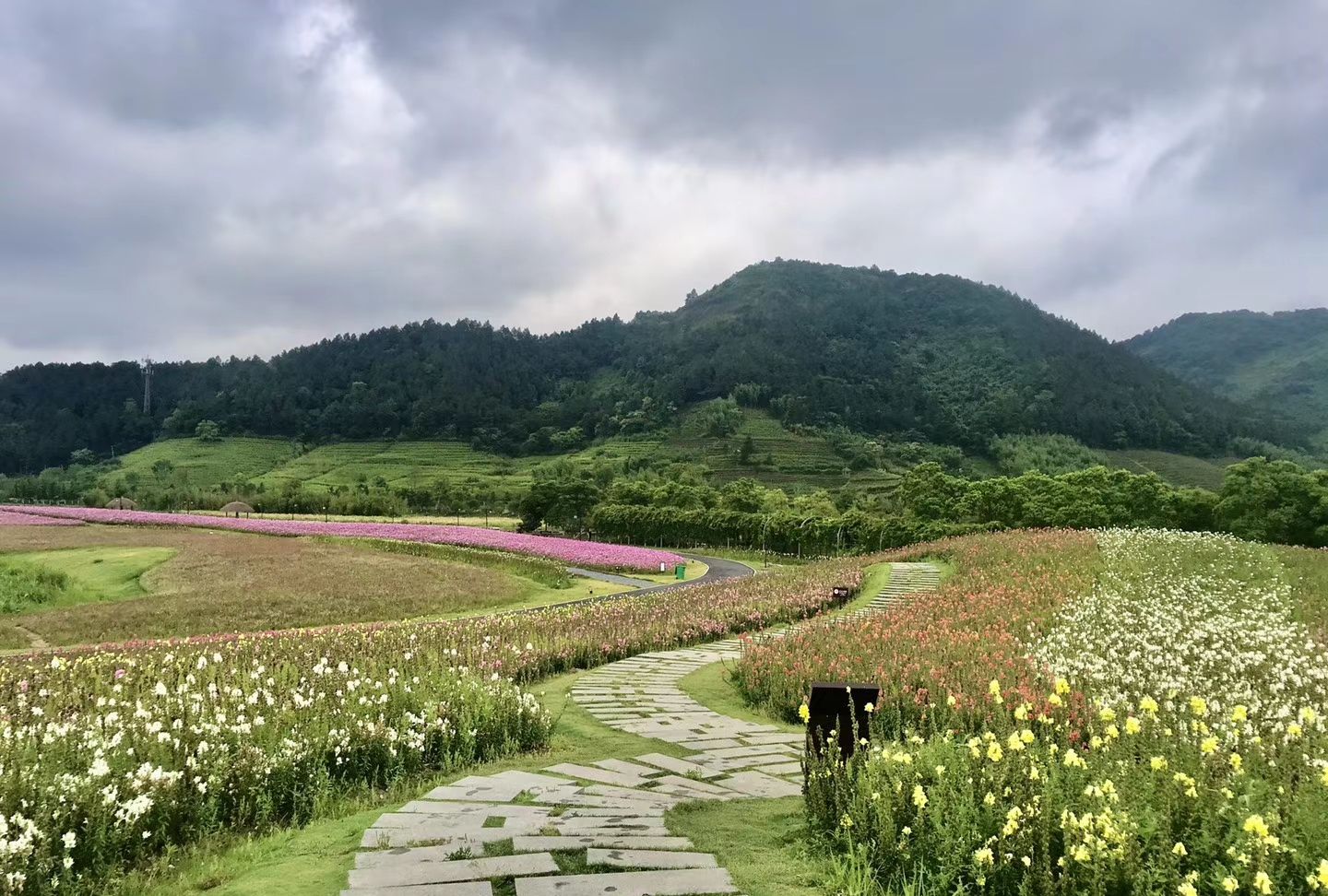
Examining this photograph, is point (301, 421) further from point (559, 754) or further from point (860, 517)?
point (559, 754)

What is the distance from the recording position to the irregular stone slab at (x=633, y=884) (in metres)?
3.04

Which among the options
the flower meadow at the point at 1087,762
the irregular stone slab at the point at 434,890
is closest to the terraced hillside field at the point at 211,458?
the flower meadow at the point at 1087,762

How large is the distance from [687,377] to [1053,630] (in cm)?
13024

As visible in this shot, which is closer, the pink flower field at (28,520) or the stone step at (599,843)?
the stone step at (599,843)

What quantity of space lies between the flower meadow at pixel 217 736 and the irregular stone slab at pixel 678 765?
3.46 ft

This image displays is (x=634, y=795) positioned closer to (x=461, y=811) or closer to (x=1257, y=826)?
(x=461, y=811)

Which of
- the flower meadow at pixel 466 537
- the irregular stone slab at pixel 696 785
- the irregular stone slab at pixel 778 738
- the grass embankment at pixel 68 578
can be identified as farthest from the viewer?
the flower meadow at pixel 466 537

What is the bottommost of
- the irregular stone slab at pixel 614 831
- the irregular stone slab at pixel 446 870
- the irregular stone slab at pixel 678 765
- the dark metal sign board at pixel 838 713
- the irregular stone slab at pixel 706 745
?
the irregular stone slab at pixel 706 745

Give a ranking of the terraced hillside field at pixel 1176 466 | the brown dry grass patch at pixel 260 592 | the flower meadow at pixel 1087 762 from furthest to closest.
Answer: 1. the terraced hillside field at pixel 1176 466
2. the brown dry grass patch at pixel 260 592
3. the flower meadow at pixel 1087 762

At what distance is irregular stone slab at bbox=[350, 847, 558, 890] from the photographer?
318 cm

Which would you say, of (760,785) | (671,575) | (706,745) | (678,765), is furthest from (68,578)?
(760,785)

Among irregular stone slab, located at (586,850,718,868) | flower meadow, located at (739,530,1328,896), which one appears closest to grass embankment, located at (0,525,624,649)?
flower meadow, located at (739,530,1328,896)

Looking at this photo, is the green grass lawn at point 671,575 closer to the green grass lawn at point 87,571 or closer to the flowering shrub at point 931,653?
the green grass lawn at point 87,571

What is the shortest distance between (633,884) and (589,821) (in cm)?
86
